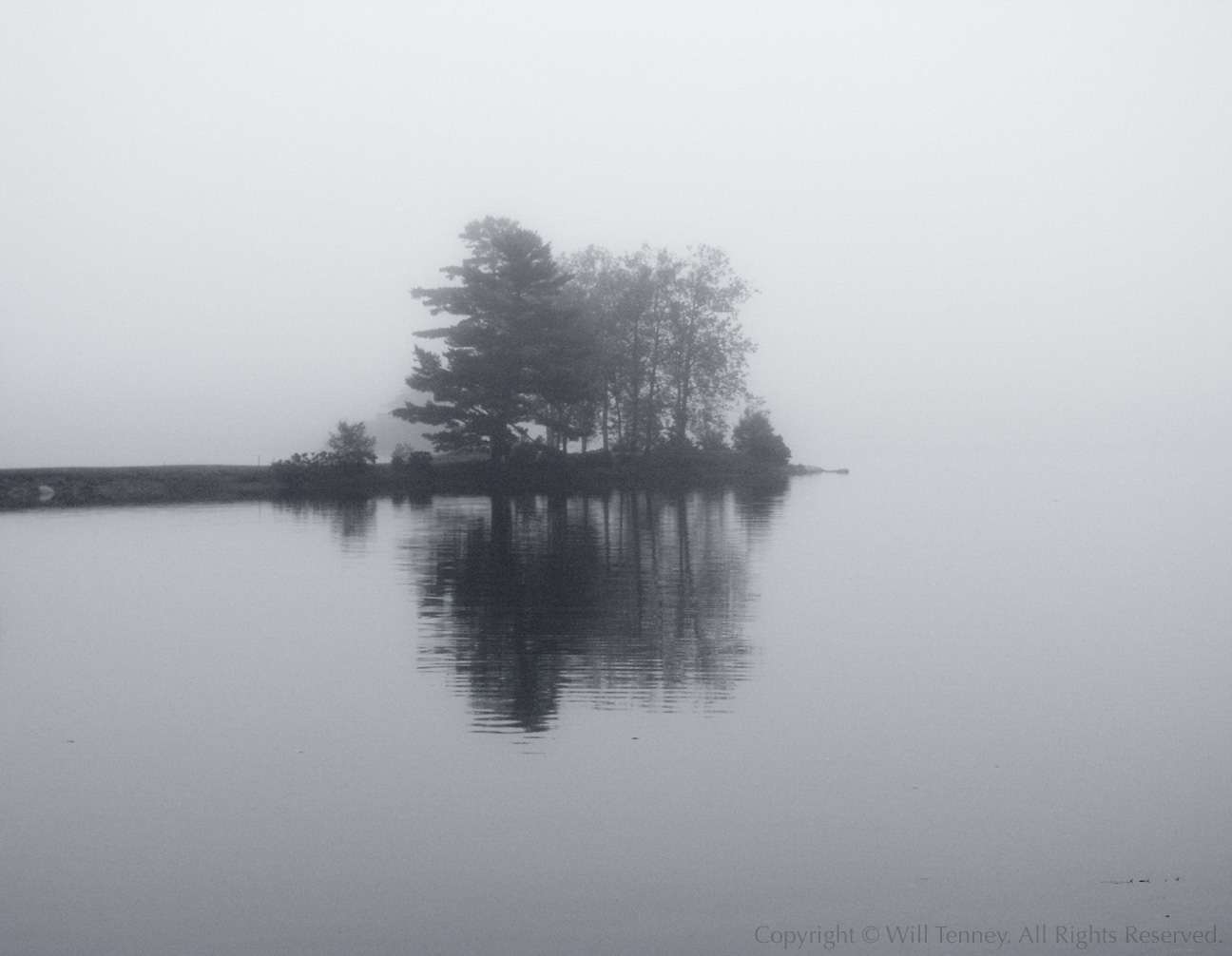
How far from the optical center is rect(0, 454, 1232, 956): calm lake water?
184 inches

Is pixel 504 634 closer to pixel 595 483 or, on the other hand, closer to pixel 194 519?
pixel 194 519

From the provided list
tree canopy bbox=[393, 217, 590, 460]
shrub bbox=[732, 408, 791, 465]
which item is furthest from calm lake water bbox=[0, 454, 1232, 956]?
shrub bbox=[732, 408, 791, 465]

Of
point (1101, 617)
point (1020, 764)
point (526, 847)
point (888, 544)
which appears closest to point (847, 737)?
point (1020, 764)

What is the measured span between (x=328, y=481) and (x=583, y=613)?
28.6 metres

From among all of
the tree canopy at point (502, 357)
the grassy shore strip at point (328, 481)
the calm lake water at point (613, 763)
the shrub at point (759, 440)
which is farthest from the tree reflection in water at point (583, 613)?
the shrub at point (759, 440)

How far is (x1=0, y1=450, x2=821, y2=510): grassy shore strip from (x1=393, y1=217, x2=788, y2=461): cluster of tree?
4.13 feet

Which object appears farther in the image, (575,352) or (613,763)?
(575,352)

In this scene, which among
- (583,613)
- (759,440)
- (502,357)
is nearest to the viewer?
(583,613)

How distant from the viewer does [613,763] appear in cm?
A: 658

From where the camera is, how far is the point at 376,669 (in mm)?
9297

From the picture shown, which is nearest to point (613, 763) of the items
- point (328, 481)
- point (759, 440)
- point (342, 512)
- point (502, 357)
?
point (342, 512)

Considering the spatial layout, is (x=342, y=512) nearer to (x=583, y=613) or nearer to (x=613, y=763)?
(x=583, y=613)

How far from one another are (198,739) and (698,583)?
26.5 ft

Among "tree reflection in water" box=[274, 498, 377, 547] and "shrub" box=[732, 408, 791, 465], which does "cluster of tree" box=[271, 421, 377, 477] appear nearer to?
"tree reflection in water" box=[274, 498, 377, 547]
